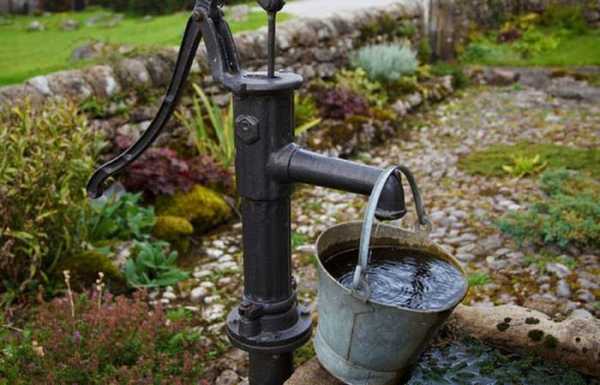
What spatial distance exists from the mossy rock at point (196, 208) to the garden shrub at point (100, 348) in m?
1.37

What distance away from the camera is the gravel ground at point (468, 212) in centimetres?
360

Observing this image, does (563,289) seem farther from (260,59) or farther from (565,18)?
(565,18)

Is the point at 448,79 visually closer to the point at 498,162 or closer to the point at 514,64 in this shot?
the point at 514,64

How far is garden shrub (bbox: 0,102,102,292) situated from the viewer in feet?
11.1

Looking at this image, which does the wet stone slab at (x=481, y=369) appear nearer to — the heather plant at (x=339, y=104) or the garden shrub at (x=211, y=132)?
the garden shrub at (x=211, y=132)

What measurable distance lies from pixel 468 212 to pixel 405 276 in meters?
3.03

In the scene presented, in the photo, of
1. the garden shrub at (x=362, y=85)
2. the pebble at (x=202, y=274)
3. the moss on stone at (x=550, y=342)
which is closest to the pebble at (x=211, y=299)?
the pebble at (x=202, y=274)

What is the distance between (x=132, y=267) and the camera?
3730mm

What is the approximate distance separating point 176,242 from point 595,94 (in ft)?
20.2

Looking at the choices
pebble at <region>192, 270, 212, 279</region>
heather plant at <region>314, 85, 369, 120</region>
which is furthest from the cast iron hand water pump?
heather plant at <region>314, 85, 369, 120</region>

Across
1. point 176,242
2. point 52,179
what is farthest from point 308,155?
point 176,242

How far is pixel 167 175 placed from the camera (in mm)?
4656

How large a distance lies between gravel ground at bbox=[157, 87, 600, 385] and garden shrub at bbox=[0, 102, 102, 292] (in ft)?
2.32

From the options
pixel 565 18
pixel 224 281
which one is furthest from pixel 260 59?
pixel 565 18
